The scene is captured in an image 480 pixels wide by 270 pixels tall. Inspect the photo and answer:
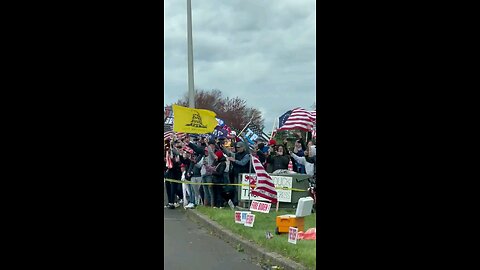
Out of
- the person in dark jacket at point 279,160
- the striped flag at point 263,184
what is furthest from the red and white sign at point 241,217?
the person in dark jacket at point 279,160

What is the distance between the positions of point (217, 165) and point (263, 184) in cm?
196

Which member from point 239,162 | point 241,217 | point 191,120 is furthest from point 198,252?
point 191,120

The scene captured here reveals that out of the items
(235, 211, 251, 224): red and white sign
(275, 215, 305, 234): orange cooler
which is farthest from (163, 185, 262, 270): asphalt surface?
(275, 215, 305, 234): orange cooler

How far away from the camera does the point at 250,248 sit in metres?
6.82

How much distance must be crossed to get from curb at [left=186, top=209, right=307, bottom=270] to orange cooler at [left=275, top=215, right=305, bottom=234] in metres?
0.49

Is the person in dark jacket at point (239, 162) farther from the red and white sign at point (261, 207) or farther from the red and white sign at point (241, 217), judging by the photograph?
the red and white sign at point (241, 217)

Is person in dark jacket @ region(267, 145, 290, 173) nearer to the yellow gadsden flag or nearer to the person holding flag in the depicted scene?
the person holding flag
